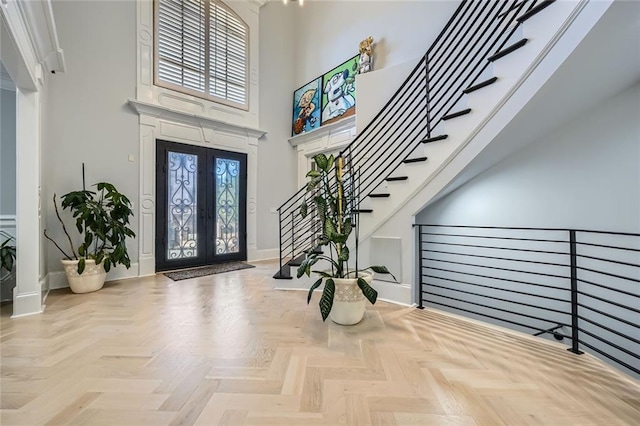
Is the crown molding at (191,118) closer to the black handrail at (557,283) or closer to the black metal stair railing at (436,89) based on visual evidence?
the black metal stair railing at (436,89)

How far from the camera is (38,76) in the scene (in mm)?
2754

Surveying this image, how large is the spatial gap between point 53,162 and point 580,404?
5.85m

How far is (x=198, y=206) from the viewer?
495cm

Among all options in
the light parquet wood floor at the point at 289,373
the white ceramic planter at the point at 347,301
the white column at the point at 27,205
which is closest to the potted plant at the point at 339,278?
the white ceramic planter at the point at 347,301

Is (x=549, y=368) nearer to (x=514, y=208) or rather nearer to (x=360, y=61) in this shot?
(x=514, y=208)

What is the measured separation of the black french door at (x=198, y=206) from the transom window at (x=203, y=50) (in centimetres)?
117

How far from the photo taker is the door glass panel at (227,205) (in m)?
5.23

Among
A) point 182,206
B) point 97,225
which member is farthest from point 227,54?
point 97,225

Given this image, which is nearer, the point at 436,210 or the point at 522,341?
the point at 522,341

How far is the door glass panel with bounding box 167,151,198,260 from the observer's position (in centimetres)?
468

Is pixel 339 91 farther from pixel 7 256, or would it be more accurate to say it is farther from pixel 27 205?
pixel 7 256

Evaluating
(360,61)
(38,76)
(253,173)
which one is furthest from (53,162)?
(360,61)

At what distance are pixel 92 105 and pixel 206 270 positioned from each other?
3.05 m

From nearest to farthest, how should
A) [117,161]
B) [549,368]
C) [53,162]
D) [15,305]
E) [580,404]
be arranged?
[580,404] < [549,368] < [15,305] < [53,162] < [117,161]
